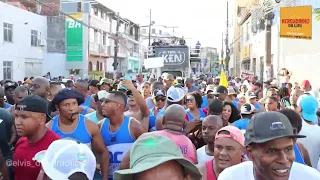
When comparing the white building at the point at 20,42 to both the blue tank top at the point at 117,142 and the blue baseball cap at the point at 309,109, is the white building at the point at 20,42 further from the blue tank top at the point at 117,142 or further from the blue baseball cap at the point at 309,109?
the blue baseball cap at the point at 309,109

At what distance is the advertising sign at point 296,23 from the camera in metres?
18.1

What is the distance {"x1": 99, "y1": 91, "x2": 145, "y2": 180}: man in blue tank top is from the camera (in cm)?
478

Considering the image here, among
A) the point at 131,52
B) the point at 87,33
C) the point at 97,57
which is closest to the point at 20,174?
the point at 87,33

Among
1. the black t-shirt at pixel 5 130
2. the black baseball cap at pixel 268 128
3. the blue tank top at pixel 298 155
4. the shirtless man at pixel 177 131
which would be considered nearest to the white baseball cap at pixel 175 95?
the shirtless man at pixel 177 131

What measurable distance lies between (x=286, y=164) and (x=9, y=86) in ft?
23.2

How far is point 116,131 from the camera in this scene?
4.89 m

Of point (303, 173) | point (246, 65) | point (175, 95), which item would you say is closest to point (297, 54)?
point (175, 95)

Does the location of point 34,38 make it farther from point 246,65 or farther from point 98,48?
point 246,65

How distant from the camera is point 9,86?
8500mm

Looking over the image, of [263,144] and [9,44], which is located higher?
[9,44]

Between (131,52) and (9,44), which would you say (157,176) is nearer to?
(9,44)

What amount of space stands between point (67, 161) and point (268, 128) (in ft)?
4.08

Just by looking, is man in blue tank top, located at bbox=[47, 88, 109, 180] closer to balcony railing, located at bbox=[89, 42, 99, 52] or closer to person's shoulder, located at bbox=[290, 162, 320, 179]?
person's shoulder, located at bbox=[290, 162, 320, 179]

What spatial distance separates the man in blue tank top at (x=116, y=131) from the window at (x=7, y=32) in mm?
26721
